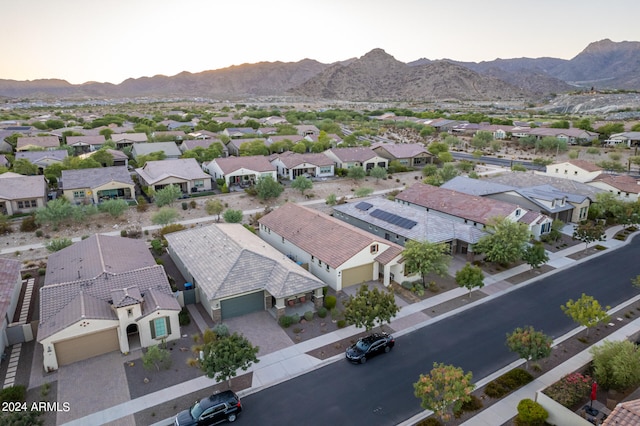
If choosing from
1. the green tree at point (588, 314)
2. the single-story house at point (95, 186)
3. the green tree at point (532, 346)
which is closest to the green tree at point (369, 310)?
the green tree at point (532, 346)

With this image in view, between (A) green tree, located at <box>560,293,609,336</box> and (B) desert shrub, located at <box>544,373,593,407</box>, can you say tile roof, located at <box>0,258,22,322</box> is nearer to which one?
(B) desert shrub, located at <box>544,373,593,407</box>

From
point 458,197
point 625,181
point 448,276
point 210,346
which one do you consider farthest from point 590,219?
point 210,346

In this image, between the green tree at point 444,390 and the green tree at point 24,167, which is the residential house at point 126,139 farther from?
the green tree at point 444,390

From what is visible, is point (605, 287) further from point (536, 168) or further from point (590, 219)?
point (536, 168)

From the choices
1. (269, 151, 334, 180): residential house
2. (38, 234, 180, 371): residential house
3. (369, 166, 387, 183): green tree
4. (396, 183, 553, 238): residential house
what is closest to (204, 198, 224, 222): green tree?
(38, 234, 180, 371): residential house

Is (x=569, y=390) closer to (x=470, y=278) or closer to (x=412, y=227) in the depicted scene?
(x=470, y=278)

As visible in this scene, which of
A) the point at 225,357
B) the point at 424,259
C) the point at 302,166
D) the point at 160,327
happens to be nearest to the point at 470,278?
the point at 424,259

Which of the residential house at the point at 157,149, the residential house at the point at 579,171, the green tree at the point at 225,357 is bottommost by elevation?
the green tree at the point at 225,357
